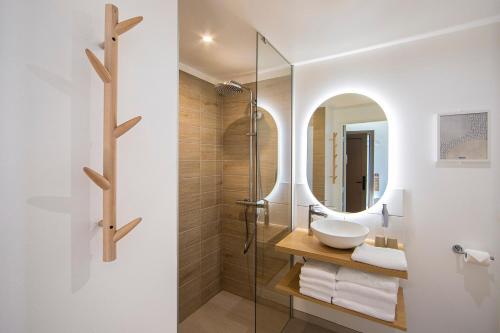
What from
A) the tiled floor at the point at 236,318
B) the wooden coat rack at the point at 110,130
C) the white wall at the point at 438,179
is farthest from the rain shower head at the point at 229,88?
the tiled floor at the point at 236,318

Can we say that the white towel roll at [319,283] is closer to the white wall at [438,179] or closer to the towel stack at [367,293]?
the towel stack at [367,293]

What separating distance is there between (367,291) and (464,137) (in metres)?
1.29

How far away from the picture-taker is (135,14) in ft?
2.70

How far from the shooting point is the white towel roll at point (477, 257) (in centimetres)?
140

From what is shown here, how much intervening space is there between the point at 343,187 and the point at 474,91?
3.73ft

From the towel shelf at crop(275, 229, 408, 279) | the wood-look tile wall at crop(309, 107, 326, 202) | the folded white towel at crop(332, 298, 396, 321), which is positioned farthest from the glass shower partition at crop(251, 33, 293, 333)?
the folded white towel at crop(332, 298, 396, 321)

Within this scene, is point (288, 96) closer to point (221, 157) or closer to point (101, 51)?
point (221, 157)

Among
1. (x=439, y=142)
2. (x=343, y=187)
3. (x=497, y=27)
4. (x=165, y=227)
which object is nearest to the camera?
(x=165, y=227)

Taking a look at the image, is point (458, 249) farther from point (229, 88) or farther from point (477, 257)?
point (229, 88)

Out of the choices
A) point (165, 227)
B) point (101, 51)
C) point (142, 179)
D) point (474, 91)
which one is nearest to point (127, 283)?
point (165, 227)

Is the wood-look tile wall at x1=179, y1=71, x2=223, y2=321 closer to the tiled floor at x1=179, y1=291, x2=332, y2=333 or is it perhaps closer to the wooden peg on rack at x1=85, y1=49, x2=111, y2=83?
the tiled floor at x1=179, y1=291, x2=332, y2=333

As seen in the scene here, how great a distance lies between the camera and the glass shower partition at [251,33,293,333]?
179cm

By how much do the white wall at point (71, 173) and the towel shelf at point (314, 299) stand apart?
1.05 m

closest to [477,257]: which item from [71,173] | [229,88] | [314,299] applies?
[314,299]
